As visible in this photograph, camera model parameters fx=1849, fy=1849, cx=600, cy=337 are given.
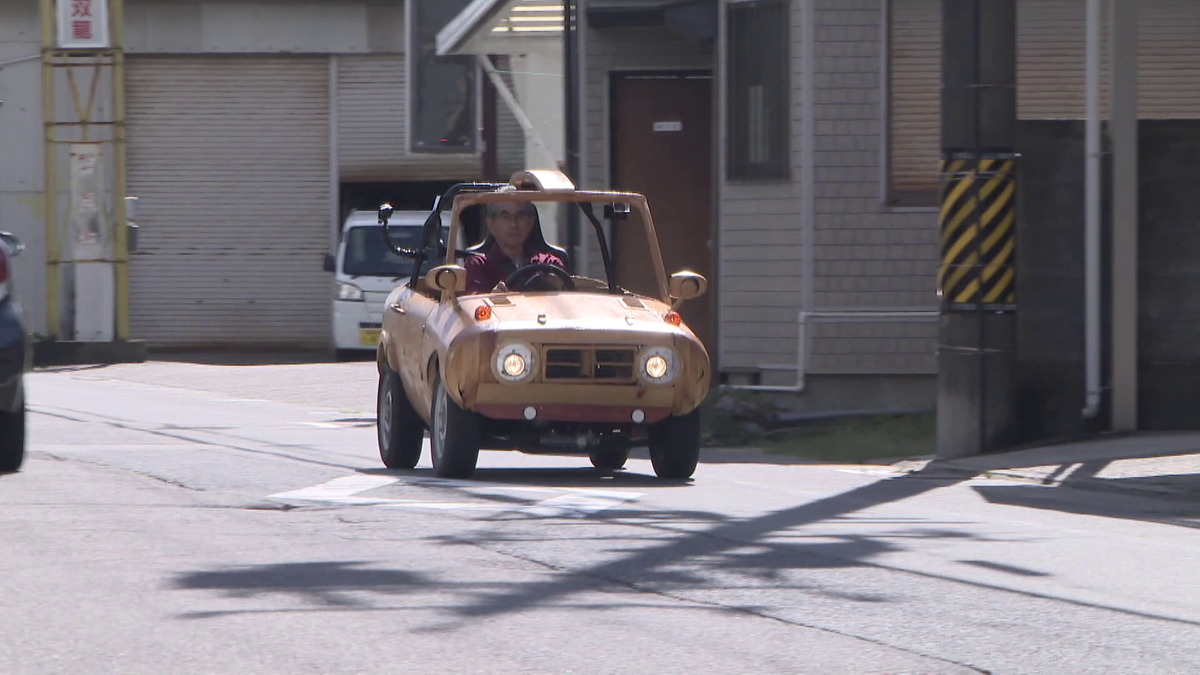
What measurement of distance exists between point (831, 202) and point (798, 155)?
1.65ft

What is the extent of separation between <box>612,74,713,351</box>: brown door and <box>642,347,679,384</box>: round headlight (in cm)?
843

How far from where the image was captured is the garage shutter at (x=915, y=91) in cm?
1534

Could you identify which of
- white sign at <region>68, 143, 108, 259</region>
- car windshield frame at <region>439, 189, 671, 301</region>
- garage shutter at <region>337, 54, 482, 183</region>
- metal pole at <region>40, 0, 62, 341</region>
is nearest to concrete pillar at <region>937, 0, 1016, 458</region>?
car windshield frame at <region>439, 189, 671, 301</region>

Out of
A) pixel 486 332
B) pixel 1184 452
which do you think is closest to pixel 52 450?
pixel 486 332

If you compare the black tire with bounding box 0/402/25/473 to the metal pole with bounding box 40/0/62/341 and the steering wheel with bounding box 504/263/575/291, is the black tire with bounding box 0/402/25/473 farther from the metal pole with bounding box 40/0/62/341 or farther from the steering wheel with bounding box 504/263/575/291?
the metal pole with bounding box 40/0/62/341

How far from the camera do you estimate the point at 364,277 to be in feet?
79.6

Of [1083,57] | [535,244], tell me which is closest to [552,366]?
[535,244]

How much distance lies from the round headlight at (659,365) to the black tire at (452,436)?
3.15 ft

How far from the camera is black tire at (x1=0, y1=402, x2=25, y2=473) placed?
33.5 feet

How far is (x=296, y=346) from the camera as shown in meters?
29.0

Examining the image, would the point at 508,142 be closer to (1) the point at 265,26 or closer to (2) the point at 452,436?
(1) the point at 265,26

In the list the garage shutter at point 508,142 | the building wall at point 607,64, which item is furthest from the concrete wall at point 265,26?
the building wall at point 607,64

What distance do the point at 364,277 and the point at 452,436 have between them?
1450 cm

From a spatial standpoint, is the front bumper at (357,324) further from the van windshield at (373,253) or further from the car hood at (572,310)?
the car hood at (572,310)
